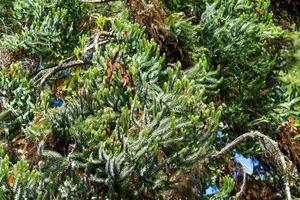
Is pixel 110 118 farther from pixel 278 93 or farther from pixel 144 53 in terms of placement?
pixel 278 93

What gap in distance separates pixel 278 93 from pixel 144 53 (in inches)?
82.5

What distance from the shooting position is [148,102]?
5684mm

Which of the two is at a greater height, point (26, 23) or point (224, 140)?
point (26, 23)

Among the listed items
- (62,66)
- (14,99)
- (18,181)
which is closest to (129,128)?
(18,181)

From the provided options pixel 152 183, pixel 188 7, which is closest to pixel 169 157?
pixel 152 183

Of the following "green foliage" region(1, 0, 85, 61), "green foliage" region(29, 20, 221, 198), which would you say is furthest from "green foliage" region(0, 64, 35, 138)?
"green foliage" region(1, 0, 85, 61)

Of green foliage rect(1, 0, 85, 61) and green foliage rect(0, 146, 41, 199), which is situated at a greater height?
green foliage rect(1, 0, 85, 61)

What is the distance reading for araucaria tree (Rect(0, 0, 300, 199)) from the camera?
5227 millimetres

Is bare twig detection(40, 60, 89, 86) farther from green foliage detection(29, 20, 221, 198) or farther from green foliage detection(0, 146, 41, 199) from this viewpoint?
green foliage detection(0, 146, 41, 199)

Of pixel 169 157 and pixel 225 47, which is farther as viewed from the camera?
pixel 225 47

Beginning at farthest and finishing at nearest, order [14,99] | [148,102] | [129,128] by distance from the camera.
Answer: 1. [14,99]
2. [148,102]
3. [129,128]

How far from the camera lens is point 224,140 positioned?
24.8 feet

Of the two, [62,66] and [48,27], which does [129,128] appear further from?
[48,27]

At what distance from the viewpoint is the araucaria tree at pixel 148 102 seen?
206 inches
